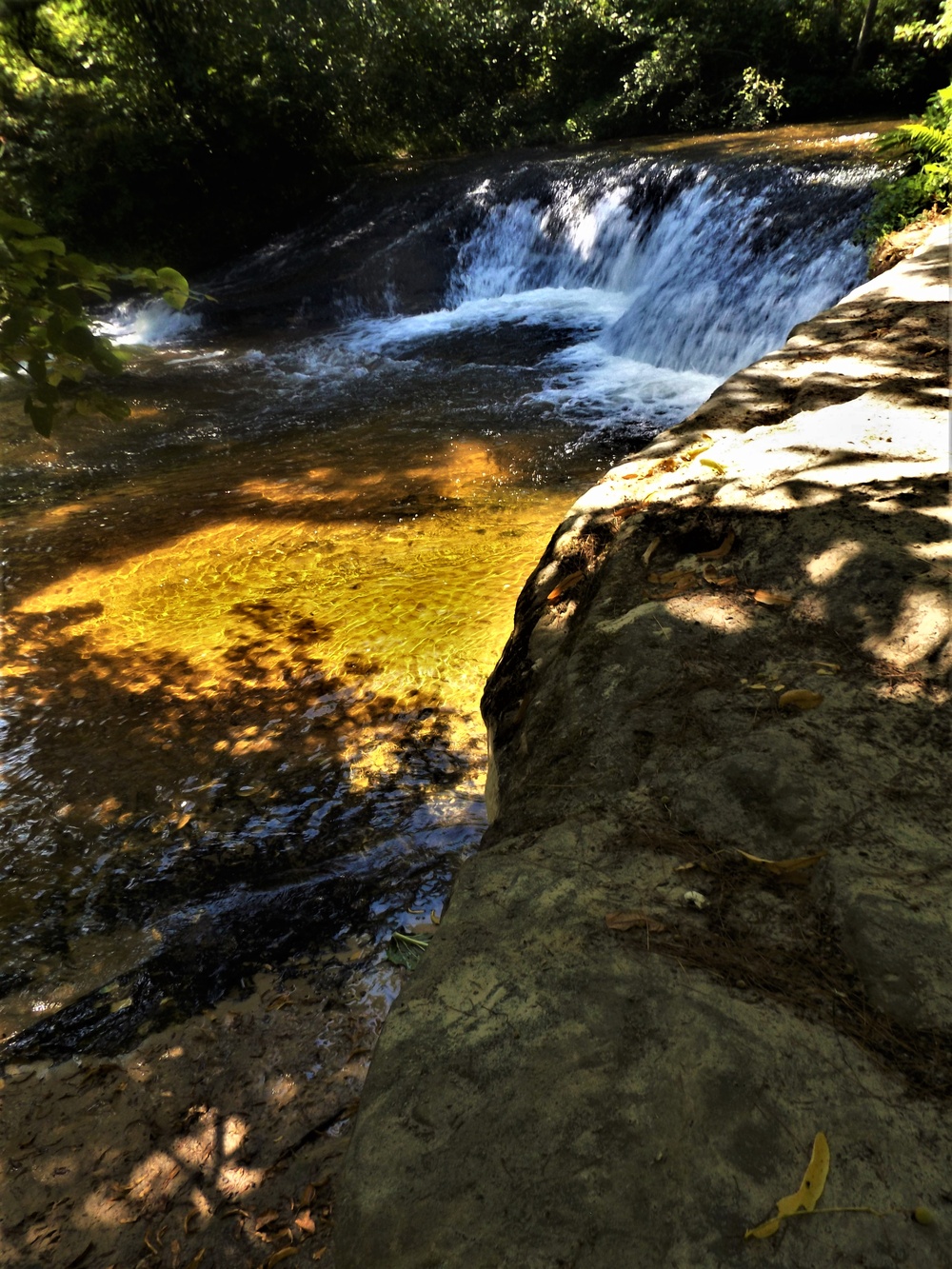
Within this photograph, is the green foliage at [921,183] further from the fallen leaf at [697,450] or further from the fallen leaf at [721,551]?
the fallen leaf at [721,551]

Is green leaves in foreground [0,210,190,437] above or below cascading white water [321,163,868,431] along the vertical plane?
above

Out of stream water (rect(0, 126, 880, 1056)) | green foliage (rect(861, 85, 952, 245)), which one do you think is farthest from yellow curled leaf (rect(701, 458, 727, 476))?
green foliage (rect(861, 85, 952, 245))

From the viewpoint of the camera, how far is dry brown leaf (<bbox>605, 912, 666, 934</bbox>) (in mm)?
1437

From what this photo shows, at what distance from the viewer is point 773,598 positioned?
228cm

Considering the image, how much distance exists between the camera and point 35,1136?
2.13 m

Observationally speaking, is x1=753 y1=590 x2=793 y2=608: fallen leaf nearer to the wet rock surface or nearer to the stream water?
the wet rock surface

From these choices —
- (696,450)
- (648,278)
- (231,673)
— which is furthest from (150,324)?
(696,450)

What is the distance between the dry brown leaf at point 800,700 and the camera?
1.89 meters

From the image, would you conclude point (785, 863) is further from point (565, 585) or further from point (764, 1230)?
point (565, 585)

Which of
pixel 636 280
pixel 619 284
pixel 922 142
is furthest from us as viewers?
pixel 619 284

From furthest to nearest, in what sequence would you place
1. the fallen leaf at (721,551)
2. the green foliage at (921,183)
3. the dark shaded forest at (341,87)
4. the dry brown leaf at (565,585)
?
the dark shaded forest at (341,87)
the green foliage at (921,183)
the dry brown leaf at (565,585)
the fallen leaf at (721,551)

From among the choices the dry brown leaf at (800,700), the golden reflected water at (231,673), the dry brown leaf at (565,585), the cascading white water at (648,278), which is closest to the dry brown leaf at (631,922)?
the dry brown leaf at (800,700)

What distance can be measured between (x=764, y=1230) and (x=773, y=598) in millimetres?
1617

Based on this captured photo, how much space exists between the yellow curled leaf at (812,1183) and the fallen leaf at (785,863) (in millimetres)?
513
